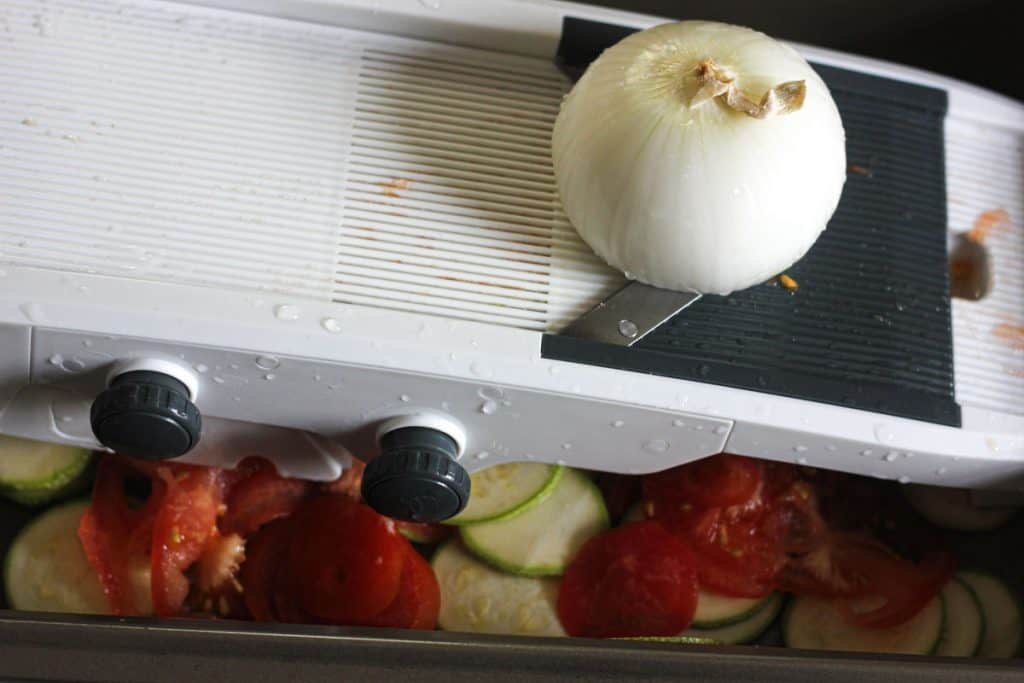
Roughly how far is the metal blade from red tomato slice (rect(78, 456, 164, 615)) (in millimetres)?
521

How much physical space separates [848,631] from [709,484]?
243 mm

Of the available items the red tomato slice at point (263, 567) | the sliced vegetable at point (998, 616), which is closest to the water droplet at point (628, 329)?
the red tomato slice at point (263, 567)

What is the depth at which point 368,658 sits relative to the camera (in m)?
0.86

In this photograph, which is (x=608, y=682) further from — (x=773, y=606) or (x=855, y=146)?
(x=855, y=146)

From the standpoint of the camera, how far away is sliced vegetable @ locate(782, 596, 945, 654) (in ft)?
3.89

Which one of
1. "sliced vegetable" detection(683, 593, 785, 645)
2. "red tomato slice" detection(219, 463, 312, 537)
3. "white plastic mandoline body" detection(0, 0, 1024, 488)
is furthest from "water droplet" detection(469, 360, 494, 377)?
"sliced vegetable" detection(683, 593, 785, 645)

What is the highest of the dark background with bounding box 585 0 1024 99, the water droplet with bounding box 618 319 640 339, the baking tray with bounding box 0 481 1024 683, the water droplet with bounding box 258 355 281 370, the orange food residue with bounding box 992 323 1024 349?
the dark background with bounding box 585 0 1024 99

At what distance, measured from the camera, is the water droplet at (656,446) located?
974 mm

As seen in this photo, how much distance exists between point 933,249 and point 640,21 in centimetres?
37

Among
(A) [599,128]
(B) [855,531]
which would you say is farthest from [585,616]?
(A) [599,128]

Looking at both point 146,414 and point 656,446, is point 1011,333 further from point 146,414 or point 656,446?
point 146,414

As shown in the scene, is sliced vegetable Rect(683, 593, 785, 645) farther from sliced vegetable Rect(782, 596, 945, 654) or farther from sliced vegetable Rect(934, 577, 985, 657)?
sliced vegetable Rect(934, 577, 985, 657)

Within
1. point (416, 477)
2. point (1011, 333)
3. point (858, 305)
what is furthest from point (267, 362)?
point (1011, 333)

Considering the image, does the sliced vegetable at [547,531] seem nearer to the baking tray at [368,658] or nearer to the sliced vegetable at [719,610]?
the sliced vegetable at [719,610]
